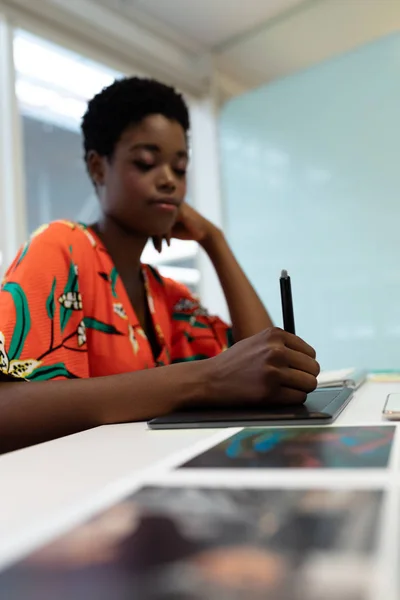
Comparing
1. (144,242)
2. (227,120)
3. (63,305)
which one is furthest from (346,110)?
(63,305)

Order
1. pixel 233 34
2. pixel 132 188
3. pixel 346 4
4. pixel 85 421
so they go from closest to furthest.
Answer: pixel 85 421 → pixel 132 188 → pixel 346 4 → pixel 233 34

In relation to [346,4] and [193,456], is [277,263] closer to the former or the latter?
[346,4]

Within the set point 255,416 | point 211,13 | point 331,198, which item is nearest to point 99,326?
point 255,416

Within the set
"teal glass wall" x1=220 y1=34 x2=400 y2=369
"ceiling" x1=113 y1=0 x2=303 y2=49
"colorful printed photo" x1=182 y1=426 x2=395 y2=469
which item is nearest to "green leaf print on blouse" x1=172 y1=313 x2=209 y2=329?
"colorful printed photo" x1=182 y1=426 x2=395 y2=469

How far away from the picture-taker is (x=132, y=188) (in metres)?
1.05

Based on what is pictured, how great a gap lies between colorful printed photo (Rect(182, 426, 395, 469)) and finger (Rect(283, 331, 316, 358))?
0.52 feet

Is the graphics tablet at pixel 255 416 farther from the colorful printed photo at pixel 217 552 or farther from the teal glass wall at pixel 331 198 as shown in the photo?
the teal glass wall at pixel 331 198

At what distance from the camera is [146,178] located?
1047 millimetres

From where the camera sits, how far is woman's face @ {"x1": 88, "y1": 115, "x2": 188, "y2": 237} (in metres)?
1.05

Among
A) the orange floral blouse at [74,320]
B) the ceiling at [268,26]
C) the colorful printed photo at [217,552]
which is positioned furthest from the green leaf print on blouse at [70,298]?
the ceiling at [268,26]

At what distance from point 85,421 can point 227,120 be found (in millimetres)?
2138

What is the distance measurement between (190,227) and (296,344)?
2.17ft

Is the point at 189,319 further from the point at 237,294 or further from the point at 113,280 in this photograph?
the point at 113,280

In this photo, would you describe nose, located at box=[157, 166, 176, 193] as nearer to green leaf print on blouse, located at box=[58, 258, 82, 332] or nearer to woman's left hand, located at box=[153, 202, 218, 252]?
woman's left hand, located at box=[153, 202, 218, 252]
